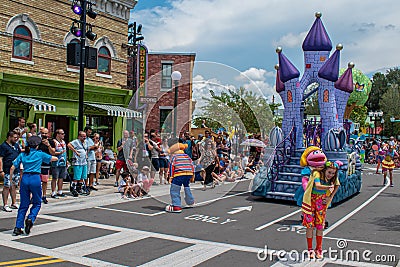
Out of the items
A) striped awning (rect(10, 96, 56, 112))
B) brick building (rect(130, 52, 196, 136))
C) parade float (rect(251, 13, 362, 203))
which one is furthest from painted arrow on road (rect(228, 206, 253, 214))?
striped awning (rect(10, 96, 56, 112))

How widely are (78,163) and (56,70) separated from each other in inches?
228

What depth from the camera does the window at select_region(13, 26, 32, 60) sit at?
14.7 meters

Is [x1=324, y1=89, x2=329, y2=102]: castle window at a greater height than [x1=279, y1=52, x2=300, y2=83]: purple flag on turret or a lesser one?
lesser

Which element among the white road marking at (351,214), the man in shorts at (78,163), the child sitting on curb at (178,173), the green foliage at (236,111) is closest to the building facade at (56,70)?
the man in shorts at (78,163)

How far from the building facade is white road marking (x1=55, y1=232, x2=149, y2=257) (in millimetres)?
8130

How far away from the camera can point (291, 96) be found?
42.5 ft

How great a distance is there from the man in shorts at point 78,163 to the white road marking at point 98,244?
168 inches

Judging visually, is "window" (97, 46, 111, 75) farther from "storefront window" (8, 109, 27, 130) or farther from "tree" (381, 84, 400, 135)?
"tree" (381, 84, 400, 135)

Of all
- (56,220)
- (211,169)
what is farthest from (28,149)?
(211,169)

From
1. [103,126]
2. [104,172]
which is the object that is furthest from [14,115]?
[103,126]

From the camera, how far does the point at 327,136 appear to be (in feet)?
39.5

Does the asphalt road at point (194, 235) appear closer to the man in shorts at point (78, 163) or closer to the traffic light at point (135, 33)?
the man in shorts at point (78, 163)

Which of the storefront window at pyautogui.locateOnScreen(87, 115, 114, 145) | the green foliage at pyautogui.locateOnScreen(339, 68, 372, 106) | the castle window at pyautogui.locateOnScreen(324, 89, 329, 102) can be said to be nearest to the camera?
the castle window at pyautogui.locateOnScreen(324, 89, 329, 102)

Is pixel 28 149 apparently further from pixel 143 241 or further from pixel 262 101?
pixel 262 101
